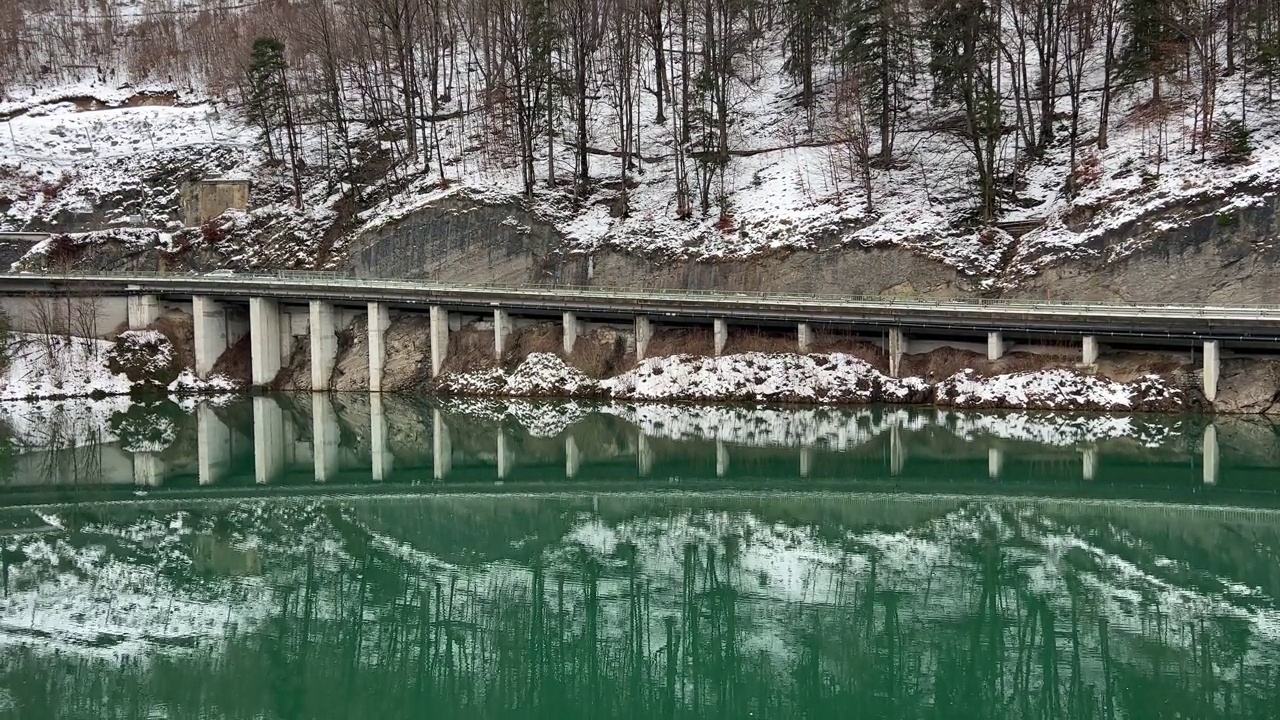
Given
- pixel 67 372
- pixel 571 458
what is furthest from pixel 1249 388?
pixel 67 372

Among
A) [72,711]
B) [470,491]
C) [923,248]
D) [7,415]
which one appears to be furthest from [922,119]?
[72,711]

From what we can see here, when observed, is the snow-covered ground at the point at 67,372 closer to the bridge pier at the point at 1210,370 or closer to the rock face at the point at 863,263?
the rock face at the point at 863,263

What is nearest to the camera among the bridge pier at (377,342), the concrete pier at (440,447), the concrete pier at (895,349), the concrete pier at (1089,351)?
the concrete pier at (440,447)

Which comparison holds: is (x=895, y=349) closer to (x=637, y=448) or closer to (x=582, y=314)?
(x=637, y=448)

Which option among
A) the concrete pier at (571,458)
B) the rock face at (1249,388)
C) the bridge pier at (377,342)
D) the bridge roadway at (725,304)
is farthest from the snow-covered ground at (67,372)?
the rock face at (1249,388)

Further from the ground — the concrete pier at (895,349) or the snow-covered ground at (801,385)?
the concrete pier at (895,349)

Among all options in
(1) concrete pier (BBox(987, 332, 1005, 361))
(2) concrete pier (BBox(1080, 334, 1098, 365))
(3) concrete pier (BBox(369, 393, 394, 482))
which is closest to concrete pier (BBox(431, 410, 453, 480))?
(3) concrete pier (BBox(369, 393, 394, 482))

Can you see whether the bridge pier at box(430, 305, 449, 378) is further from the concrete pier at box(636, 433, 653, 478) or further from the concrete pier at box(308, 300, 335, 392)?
the concrete pier at box(636, 433, 653, 478)

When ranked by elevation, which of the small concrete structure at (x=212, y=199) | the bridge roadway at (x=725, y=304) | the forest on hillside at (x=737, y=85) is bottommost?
the bridge roadway at (x=725, y=304)
